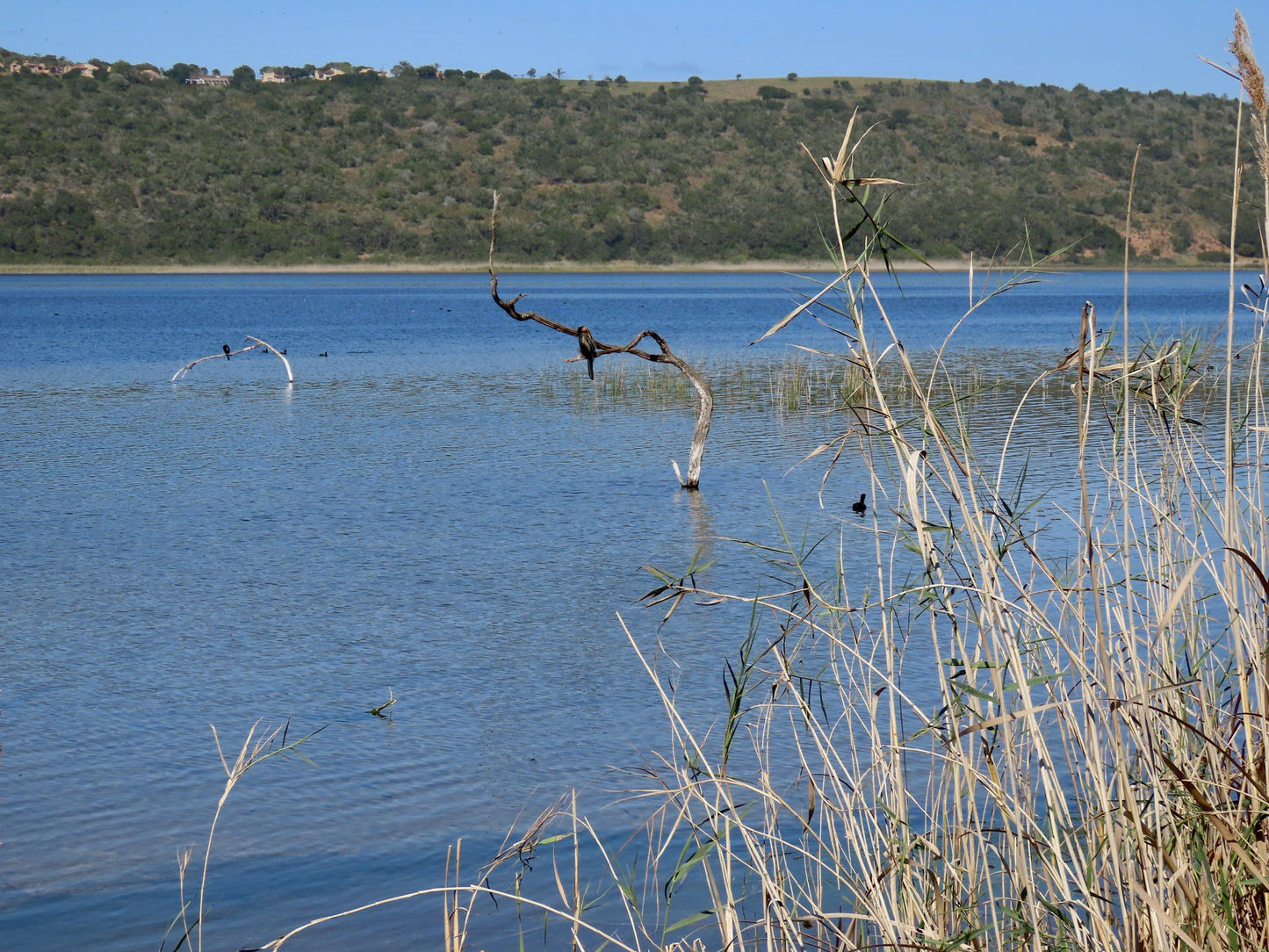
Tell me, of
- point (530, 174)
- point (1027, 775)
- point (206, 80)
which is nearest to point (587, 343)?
point (1027, 775)

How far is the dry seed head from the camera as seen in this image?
2.07m

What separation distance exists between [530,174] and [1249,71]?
79.3m

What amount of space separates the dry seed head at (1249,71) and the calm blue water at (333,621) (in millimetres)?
3133

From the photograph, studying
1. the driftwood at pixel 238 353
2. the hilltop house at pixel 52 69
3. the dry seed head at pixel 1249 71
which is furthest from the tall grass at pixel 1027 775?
the hilltop house at pixel 52 69

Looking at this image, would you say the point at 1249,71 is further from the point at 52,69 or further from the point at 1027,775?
the point at 52,69

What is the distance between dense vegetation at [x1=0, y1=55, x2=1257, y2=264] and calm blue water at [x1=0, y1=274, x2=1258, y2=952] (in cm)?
5167

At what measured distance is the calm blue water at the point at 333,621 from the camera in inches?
179

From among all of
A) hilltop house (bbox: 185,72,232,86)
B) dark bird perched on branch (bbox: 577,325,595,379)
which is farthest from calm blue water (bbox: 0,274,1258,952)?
hilltop house (bbox: 185,72,232,86)

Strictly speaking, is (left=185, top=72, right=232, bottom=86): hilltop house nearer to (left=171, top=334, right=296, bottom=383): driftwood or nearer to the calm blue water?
(left=171, top=334, right=296, bottom=383): driftwood

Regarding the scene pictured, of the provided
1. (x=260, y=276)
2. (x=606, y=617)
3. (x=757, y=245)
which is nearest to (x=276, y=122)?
(x=260, y=276)

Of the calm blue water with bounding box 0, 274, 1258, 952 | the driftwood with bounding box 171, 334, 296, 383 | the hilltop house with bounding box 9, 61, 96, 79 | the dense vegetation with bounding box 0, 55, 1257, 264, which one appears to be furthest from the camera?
the hilltop house with bounding box 9, 61, 96, 79

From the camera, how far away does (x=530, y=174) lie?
79188 mm

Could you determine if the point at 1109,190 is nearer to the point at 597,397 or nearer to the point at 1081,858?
the point at 597,397

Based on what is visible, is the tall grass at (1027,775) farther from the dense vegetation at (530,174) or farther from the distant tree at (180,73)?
the distant tree at (180,73)
